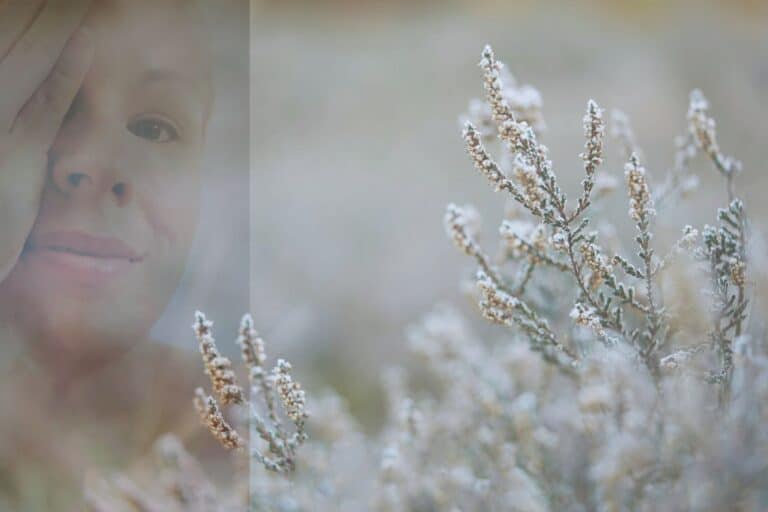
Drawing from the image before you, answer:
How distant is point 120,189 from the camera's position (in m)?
1.03

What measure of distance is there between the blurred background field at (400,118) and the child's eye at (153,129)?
11.3 inches

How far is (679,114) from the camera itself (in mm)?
1491

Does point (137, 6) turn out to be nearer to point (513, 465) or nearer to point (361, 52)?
point (361, 52)

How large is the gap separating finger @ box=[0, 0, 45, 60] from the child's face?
0.23 ft

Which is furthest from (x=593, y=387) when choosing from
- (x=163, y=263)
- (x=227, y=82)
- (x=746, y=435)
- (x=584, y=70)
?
(x=584, y=70)

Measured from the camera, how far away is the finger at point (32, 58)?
96 centimetres

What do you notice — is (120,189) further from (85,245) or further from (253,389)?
(253,389)

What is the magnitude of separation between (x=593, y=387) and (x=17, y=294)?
0.74 metres

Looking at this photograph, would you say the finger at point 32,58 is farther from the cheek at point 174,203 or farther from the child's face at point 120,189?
the cheek at point 174,203

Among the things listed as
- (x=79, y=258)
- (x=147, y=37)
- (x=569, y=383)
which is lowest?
(x=569, y=383)

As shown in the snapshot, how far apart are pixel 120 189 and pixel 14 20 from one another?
0.78 ft

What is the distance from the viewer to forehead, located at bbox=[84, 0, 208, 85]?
3.35 ft

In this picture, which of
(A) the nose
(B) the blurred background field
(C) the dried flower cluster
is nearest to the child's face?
(A) the nose

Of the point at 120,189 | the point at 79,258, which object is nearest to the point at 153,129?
the point at 120,189
